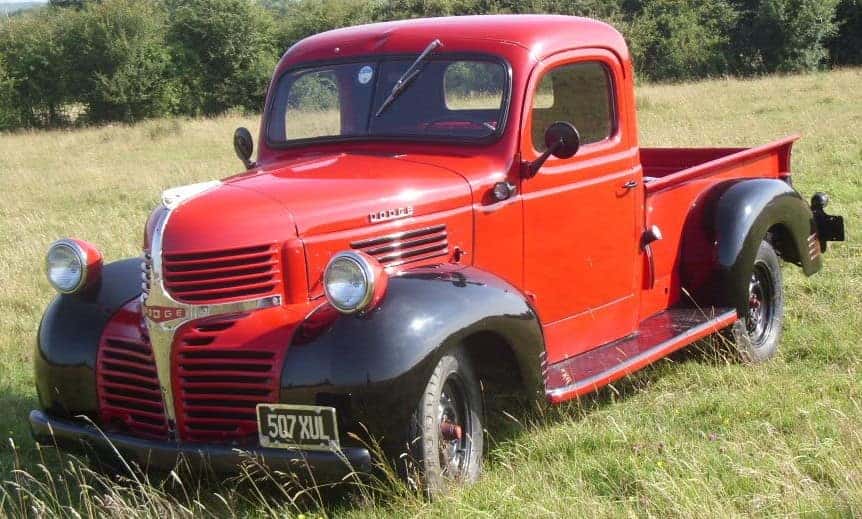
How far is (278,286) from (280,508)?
2.61ft

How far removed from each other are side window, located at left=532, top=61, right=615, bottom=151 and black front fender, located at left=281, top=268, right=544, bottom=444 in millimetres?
1362

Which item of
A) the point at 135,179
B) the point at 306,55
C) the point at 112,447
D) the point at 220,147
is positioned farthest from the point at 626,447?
the point at 220,147

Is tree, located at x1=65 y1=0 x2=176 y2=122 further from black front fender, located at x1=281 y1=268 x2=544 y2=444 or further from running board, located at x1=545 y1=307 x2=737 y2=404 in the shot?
black front fender, located at x1=281 y1=268 x2=544 y2=444

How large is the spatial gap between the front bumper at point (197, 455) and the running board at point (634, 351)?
1.09 metres

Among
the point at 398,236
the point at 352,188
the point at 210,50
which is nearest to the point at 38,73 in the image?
the point at 210,50

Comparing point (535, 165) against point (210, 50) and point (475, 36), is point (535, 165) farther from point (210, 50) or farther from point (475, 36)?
point (210, 50)

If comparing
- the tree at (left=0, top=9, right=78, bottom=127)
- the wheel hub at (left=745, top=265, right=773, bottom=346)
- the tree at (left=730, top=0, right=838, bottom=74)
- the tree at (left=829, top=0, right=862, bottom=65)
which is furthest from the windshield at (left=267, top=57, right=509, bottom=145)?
the tree at (left=829, top=0, right=862, bottom=65)

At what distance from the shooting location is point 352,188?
423 centimetres

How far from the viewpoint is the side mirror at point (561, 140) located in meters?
4.50

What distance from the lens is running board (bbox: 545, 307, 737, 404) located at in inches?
178

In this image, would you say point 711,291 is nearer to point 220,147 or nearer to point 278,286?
point 278,286

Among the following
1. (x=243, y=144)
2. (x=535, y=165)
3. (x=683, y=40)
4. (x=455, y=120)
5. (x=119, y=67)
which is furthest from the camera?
(x=683, y=40)

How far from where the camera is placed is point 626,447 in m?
4.39

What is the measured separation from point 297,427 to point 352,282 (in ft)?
1.72
